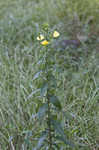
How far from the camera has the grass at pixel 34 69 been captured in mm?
2229

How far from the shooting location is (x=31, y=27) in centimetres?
420

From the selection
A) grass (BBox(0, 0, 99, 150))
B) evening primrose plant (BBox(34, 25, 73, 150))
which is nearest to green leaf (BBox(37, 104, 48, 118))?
evening primrose plant (BBox(34, 25, 73, 150))

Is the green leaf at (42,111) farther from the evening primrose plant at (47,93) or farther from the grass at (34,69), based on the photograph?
the grass at (34,69)

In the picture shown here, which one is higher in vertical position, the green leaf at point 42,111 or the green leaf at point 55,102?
the green leaf at point 55,102

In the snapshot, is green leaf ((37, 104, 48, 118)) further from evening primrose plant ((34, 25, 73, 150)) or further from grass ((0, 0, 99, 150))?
grass ((0, 0, 99, 150))

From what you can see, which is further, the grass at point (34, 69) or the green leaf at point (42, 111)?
the grass at point (34, 69)

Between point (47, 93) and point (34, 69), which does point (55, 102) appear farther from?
point (34, 69)

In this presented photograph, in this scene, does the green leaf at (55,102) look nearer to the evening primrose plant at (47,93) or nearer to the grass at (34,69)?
the evening primrose plant at (47,93)

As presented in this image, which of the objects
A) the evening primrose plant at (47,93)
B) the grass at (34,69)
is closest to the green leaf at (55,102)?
the evening primrose plant at (47,93)

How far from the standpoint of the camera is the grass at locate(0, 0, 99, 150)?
223cm

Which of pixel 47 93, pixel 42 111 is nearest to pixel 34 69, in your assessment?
pixel 47 93

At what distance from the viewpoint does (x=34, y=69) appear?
9.84 ft

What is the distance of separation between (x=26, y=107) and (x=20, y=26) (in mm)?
2040

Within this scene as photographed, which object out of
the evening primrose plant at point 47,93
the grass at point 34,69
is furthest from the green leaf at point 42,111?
the grass at point 34,69
